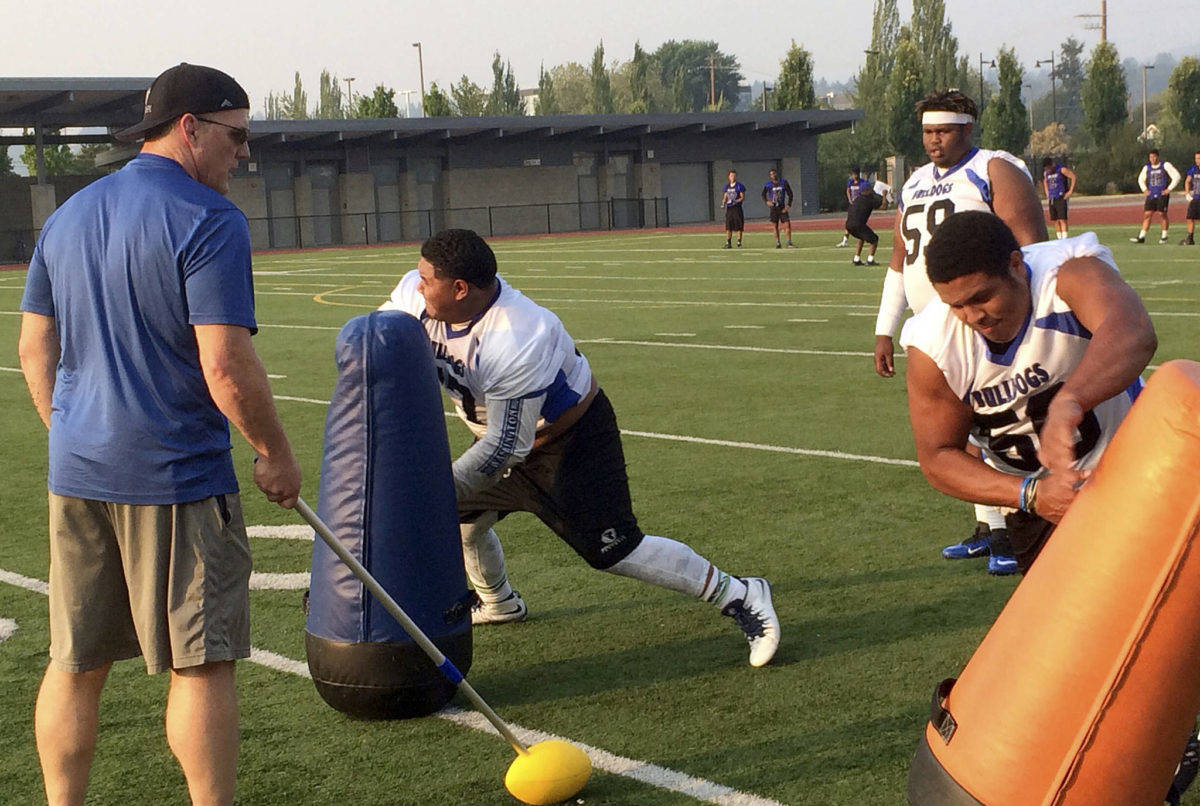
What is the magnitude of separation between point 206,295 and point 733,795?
192cm

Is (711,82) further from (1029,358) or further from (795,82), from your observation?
(1029,358)

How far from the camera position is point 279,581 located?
6.14m

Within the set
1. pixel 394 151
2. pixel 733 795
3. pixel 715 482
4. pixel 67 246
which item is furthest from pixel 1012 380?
pixel 394 151

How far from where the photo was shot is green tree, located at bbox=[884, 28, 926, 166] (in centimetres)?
6103

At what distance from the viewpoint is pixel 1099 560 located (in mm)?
2967

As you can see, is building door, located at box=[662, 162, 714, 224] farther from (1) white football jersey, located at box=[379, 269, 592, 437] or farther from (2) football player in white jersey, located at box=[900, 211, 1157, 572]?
(2) football player in white jersey, located at box=[900, 211, 1157, 572]

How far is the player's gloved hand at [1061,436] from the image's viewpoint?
3.25m

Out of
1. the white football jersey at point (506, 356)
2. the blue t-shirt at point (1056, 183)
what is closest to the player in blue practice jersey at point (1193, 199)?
the blue t-shirt at point (1056, 183)

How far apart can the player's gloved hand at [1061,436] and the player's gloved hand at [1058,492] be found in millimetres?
20

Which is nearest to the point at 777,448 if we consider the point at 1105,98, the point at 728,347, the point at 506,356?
the point at 506,356

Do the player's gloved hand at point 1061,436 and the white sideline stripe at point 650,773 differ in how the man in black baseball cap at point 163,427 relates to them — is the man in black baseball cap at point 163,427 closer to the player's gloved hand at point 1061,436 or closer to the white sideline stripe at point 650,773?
the white sideline stripe at point 650,773

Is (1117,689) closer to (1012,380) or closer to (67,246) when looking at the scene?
(1012,380)

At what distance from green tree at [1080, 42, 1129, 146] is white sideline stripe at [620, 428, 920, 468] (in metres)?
61.8

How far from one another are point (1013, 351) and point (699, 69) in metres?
165
